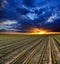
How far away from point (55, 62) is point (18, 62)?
2.54 m

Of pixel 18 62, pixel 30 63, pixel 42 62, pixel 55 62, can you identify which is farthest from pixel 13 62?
pixel 55 62

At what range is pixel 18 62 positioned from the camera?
37.7ft

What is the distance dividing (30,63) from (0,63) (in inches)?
82.3

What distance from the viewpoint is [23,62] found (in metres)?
11.4

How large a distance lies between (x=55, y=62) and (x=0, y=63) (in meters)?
3.77

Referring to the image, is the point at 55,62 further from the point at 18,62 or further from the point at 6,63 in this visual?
the point at 6,63

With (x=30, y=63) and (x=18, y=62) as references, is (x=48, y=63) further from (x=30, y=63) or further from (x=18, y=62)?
(x=18, y=62)

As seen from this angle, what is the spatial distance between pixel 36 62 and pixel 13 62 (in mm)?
1591

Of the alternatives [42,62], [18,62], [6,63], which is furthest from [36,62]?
[6,63]

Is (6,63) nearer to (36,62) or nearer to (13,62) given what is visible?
(13,62)

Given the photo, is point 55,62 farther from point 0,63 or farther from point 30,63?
point 0,63

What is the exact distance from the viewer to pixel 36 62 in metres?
11.4

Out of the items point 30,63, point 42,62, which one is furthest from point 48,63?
point 30,63

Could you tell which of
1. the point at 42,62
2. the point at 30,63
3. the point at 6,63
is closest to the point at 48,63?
the point at 42,62
